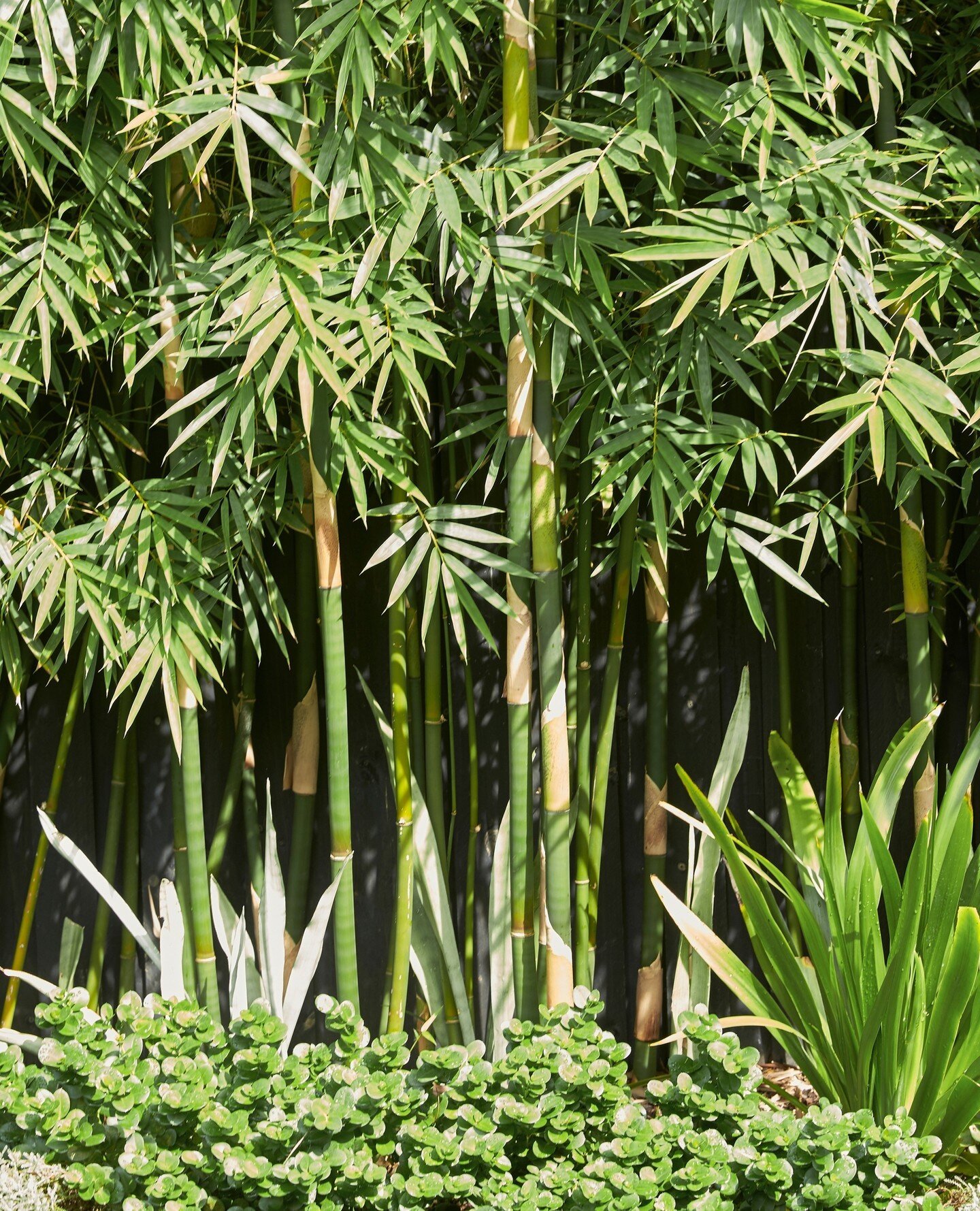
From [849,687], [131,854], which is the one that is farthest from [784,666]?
[131,854]

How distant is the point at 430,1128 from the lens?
4.35 ft

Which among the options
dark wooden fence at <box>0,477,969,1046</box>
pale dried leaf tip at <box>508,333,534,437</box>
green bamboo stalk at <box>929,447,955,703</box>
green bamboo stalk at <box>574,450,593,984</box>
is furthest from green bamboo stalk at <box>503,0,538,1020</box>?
green bamboo stalk at <box>929,447,955,703</box>

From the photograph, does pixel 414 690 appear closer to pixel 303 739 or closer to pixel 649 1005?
pixel 303 739

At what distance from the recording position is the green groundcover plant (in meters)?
1.27

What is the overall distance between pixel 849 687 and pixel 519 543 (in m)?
0.84

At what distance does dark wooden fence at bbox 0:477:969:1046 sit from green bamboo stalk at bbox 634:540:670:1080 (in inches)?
4.0

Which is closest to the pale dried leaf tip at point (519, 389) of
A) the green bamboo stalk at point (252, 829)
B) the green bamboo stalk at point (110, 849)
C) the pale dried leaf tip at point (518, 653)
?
the pale dried leaf tip at point (518, 653)

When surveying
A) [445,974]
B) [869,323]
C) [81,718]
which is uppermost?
[869,323]

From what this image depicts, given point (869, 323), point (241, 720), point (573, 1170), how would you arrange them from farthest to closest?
point (241, 720), point (869, 323), point (573, 1170)

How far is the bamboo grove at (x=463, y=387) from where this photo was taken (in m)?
1.43

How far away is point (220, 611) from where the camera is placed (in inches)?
78.8

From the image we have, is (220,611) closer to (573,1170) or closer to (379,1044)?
(379,1044)

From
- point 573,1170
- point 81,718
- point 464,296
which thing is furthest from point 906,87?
point 81,718

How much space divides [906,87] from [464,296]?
2.70 feet
